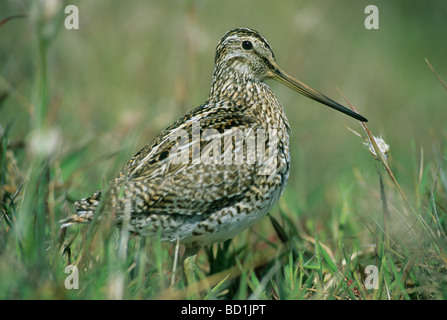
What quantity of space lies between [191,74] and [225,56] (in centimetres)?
73

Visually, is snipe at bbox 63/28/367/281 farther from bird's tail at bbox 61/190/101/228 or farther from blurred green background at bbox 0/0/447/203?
blurred green background at bbox 0/0/447/203

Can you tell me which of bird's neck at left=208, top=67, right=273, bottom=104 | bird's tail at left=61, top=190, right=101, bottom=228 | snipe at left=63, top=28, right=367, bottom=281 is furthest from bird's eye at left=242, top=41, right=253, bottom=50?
bird's tail at left=61, top=190, right=101, bottom=228

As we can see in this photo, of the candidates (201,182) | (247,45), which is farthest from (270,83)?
(201,182)

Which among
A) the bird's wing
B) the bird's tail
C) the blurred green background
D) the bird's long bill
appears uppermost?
the blurred green background

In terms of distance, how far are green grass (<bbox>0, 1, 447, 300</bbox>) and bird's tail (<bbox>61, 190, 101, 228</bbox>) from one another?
10cm

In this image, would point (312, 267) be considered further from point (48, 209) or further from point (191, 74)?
point (191, 74)

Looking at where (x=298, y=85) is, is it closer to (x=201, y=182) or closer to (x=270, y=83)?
(x=201, y=182)

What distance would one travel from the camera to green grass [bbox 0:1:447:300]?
105 inches

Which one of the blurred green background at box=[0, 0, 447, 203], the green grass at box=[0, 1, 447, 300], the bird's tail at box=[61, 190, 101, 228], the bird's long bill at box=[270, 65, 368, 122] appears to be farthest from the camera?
the blurred green background at box=[0, 0, 447, 203]

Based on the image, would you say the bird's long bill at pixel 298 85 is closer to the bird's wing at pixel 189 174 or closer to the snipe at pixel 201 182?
the snipe at pixel 201 182

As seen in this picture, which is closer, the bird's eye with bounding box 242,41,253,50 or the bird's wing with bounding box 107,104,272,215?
the bird's wing with bounding box 107,104,272,215

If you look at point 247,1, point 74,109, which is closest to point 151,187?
point 74,109

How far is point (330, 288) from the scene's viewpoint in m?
2.80
